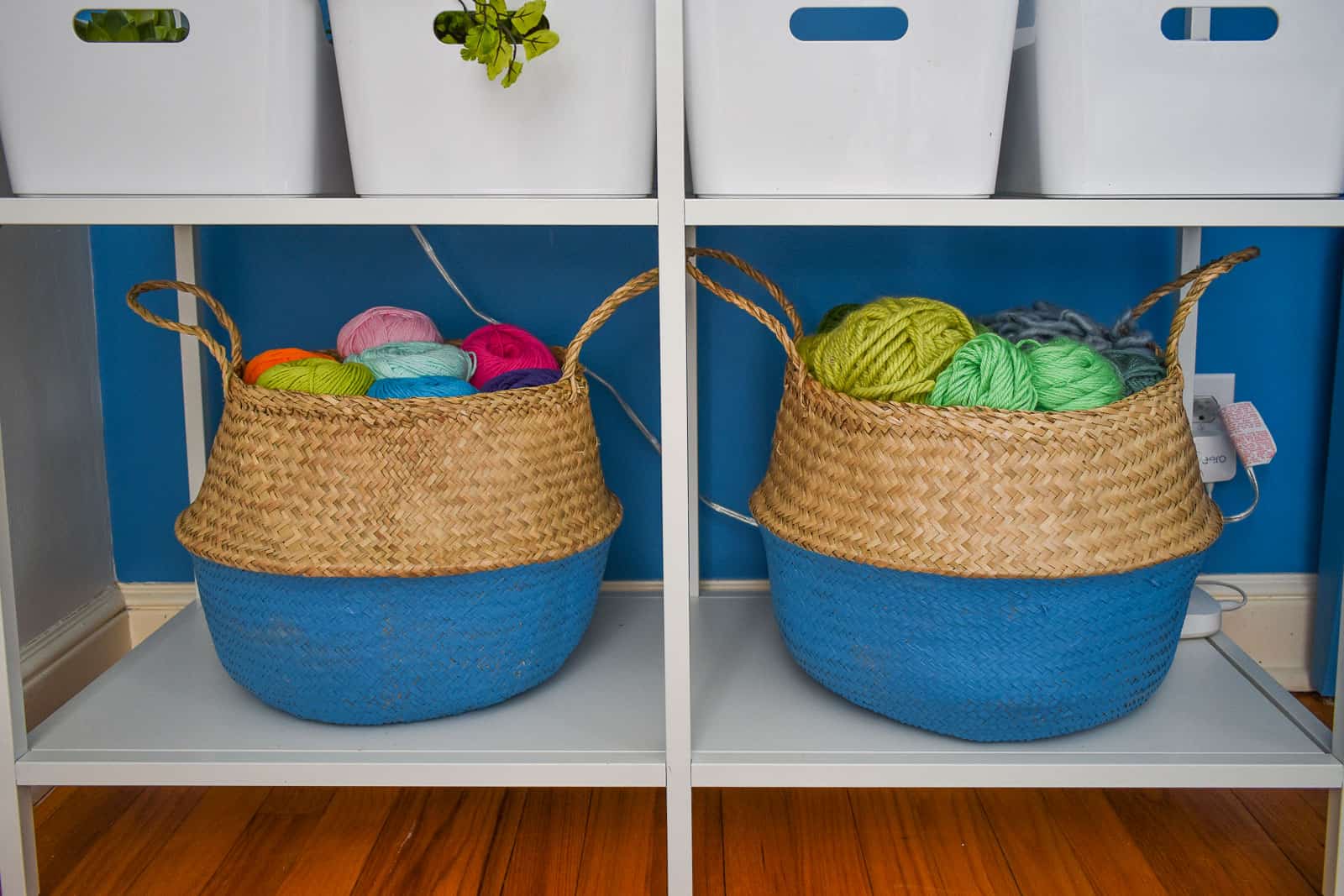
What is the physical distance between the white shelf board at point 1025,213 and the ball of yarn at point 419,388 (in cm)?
27

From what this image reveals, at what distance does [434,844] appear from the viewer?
3.68 feet

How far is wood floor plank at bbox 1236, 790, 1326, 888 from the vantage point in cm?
108

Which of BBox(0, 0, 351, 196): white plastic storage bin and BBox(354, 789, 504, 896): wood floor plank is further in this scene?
BBox(354, 789, 504, 896): wood floor plank

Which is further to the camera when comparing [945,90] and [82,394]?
[82,394]

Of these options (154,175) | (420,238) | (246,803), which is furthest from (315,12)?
(246,803)

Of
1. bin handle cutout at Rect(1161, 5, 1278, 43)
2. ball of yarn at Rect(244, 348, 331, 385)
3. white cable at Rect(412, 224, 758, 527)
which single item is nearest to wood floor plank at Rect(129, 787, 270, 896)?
ball of yarn at Rect(244, 348, 331, 385)

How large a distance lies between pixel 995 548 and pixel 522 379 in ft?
1.50

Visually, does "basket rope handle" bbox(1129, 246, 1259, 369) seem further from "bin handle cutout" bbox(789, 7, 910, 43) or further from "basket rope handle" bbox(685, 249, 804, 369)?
"bin handle cutout" bbox(789, 7, 910, 43)

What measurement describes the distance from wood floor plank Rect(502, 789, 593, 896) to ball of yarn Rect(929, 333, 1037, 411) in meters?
0.54

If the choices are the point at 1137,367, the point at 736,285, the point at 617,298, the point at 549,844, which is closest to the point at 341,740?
the point at 549,844

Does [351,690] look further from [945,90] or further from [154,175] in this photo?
[945,90]

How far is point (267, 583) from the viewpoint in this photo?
3.37 feet

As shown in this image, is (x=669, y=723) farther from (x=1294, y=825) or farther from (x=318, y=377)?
(x=1294, y=825)

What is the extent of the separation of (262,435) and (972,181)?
651 millimetres
